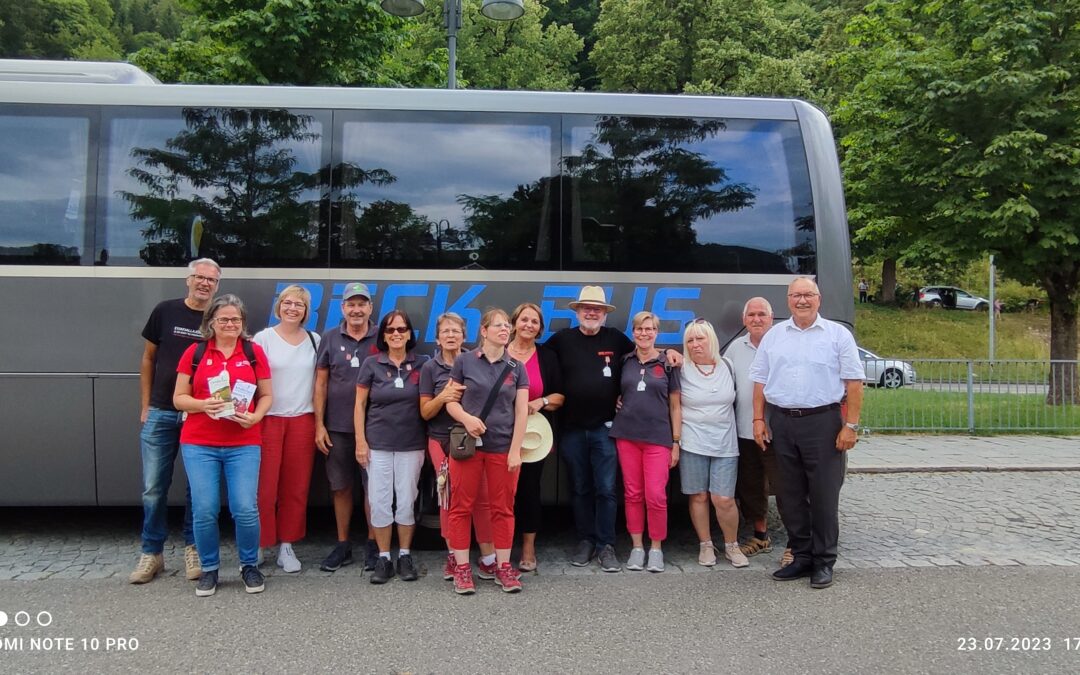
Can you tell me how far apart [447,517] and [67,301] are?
3181 millimetres

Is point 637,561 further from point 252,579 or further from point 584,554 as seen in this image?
point 252,579

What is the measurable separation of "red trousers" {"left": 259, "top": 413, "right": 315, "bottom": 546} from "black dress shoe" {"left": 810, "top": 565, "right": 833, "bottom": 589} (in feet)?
11.4

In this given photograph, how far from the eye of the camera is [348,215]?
546 centimetres

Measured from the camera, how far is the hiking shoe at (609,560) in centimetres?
519

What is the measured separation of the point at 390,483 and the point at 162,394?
1547 millimetres

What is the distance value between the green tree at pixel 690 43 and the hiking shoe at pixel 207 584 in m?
29.7

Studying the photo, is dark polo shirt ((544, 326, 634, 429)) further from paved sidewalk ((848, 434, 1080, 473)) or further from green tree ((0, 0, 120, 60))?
green tree ((0, 0, 120, 60))

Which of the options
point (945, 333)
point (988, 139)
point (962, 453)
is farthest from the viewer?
point (945, 333)

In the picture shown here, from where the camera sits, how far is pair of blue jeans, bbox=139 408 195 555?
475 centimetres

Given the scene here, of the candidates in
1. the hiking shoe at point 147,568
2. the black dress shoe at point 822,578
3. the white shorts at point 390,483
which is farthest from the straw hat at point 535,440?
the hiking shoe at point 147,568

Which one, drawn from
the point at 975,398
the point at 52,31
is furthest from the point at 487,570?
the point at 52,31

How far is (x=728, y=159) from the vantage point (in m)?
5.68

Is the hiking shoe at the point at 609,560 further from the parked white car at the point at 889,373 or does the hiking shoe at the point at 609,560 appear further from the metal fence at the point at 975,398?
the metal fence at the point at 975,398

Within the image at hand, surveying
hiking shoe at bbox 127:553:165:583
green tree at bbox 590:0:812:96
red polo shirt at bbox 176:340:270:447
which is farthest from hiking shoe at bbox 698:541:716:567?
green tree at bbox 590:0:812:96
